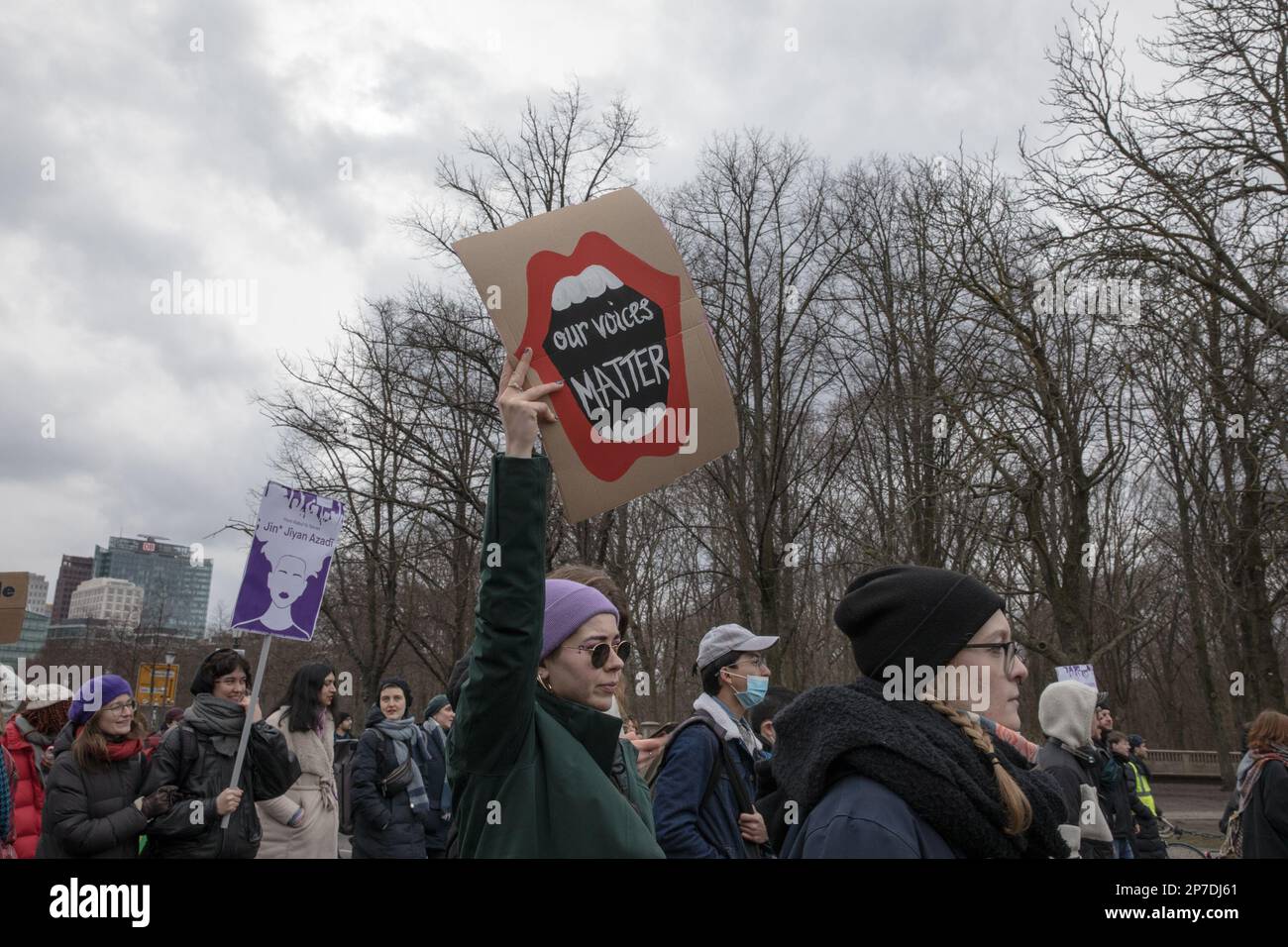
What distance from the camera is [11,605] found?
8.33 m

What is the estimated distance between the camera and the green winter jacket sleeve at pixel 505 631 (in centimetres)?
237

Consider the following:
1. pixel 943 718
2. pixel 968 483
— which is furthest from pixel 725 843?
pixel 968 483

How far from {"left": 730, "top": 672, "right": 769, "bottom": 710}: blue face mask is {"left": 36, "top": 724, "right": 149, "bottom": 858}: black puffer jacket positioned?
11.2 feet

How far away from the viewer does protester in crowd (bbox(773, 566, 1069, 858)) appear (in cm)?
211

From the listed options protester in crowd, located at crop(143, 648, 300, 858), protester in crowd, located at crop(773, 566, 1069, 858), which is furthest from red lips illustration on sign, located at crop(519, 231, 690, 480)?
protester in crowd, located at crop(143, 648, 300, 858)

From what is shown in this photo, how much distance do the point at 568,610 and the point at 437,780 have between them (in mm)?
6710

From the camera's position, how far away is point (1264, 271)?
10766 millimetres

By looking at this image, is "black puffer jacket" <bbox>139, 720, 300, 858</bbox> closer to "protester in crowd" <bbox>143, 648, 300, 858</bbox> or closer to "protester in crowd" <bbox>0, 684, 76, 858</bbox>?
"protester in crowd" <bbox>143, 648, 300, 858</bbox>

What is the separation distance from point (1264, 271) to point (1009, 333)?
5.18 metres

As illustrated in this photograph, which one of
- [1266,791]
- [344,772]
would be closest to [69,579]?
[344,772]

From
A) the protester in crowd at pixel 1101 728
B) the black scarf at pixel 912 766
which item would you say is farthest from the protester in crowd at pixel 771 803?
the protester in crowd at pixel 1101 728

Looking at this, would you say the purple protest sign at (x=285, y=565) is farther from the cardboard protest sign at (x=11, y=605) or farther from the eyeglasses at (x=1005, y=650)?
the eyeglasses at (x=1005, y=650)

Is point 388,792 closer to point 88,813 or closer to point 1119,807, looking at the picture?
point 88,813

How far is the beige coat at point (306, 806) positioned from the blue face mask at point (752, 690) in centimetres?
366
